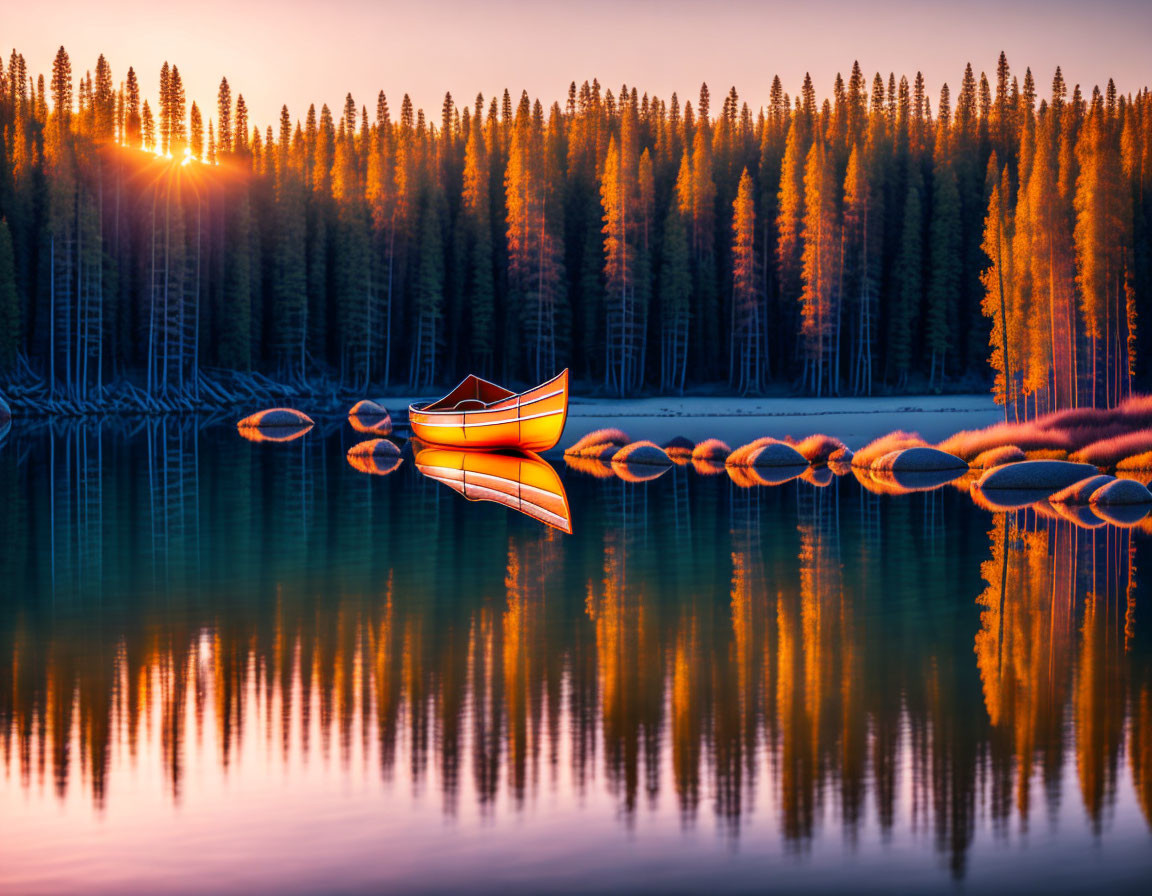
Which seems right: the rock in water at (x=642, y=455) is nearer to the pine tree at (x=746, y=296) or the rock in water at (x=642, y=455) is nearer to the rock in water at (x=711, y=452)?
the rock in water at (x=711, y=452)

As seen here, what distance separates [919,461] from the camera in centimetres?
3516

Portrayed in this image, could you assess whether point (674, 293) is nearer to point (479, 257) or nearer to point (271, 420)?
point (479, 257)

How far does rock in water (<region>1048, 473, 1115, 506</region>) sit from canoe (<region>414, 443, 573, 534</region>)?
10613 millimetres

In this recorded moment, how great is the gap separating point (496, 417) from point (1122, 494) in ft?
69.0

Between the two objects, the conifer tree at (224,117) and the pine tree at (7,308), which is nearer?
the pine tree at (7,308)

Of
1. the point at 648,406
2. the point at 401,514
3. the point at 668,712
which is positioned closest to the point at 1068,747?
the point at 668,712

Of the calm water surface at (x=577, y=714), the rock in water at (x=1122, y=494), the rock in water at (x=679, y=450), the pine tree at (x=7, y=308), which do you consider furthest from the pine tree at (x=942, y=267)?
the calm water surface at (x=577, y=714)

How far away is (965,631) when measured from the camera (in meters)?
13.9

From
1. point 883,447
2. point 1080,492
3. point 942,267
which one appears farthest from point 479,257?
point 1080,492

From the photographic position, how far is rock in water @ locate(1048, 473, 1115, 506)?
1032 inches

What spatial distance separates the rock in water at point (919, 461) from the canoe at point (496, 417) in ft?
31.9

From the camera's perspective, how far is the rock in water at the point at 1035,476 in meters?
29.6

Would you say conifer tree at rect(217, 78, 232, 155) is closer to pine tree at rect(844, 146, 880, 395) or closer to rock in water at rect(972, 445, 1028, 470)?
pine tree at rect(844, 146, 880, 395)

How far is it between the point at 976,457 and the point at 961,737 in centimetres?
2857
